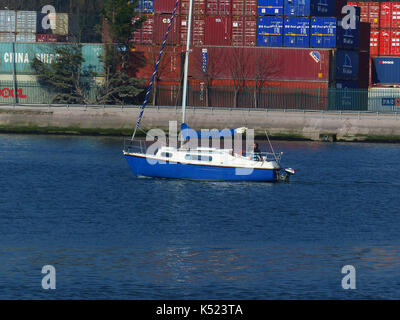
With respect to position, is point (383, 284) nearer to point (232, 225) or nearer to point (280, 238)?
point (280, 238)

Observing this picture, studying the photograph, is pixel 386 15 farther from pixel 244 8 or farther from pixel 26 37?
pixel 26 37

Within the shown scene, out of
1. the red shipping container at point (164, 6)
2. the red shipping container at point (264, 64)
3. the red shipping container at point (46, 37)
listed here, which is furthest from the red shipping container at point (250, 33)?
the red shipping container at point (46, 37)

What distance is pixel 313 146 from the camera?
7819 centimetres

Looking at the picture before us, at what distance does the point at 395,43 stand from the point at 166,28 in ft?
102

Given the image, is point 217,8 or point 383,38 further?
point 383,38

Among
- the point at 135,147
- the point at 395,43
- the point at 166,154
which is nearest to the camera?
the point at 166,154

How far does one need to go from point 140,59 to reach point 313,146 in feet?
76.1

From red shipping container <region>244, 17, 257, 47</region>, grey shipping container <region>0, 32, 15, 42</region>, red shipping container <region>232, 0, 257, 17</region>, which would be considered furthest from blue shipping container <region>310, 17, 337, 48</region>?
grey shipping container <region>0, 32, 15, 42</region>

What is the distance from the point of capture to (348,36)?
301 ft

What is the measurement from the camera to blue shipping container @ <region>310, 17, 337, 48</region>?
8762 centimetres

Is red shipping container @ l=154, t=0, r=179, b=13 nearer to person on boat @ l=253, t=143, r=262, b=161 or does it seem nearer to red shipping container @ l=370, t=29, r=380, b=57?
red shipping container @ l=370, t=29, r=380, b=57

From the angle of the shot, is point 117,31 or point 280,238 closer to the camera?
point 280,238

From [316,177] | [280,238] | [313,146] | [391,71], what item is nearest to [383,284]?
[280,238]

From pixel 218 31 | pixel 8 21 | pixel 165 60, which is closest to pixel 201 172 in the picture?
pixel 165 60
